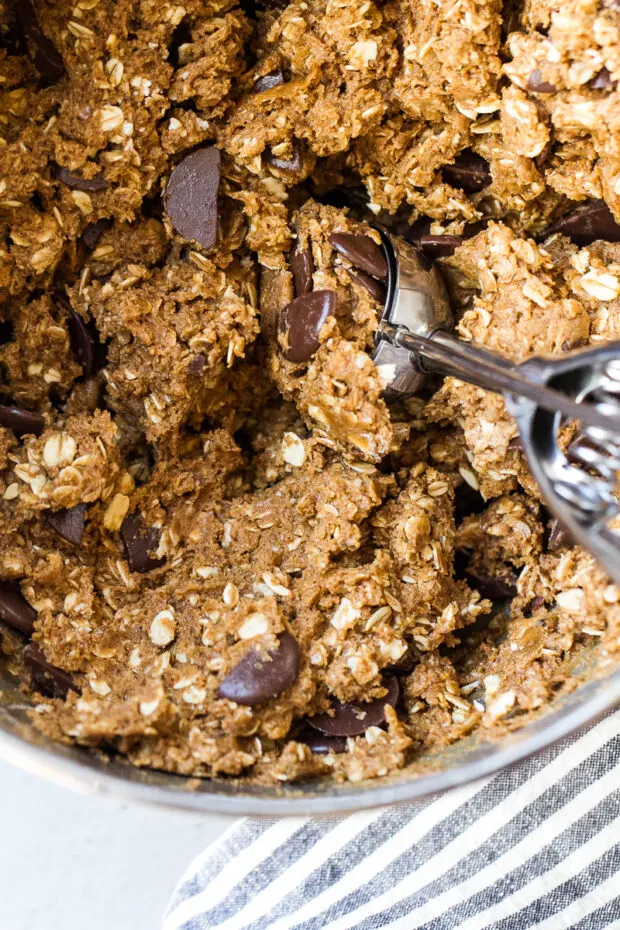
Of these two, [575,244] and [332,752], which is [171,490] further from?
[575,244]

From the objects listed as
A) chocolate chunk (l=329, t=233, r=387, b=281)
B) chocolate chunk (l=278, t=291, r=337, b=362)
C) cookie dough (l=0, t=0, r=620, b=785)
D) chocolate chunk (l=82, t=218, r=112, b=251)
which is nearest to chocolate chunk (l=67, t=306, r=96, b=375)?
cookie dough (l=0, t=0, r=620, b=785)

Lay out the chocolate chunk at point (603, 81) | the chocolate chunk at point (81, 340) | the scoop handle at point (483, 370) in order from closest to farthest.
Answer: the scoop handle at point (483, 370) → the chocolate chunk at point (603, 81) → the chocolate chunk at point (81, 340)

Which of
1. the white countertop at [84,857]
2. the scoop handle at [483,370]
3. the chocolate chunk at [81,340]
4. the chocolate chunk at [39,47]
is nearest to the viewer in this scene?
the scoop handle at [483,370]

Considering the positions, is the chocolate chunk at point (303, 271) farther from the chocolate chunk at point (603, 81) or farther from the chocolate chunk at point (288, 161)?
the chocolate chunk at point (603, 81)

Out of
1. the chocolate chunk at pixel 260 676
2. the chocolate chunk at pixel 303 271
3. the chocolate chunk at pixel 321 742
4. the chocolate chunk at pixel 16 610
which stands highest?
the chocolate chunk at pixel 303 271

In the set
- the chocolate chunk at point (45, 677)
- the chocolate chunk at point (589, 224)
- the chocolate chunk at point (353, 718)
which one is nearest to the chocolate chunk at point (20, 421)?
the chocolate chunk at point (45, 677)

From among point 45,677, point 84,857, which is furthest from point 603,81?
point 84,857

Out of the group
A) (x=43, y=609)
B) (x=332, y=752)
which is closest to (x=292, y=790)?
(x=332, y=752)
